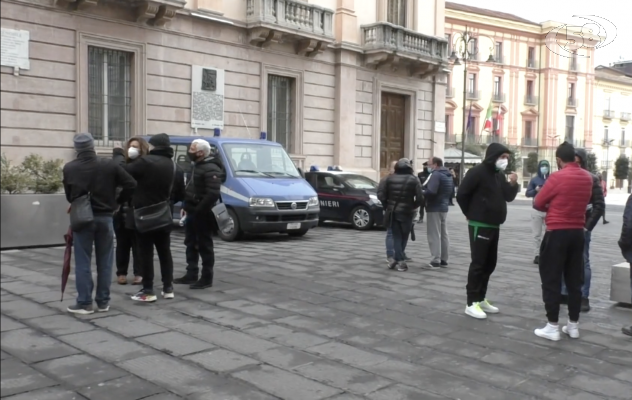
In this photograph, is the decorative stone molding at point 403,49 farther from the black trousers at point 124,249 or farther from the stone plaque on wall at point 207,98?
the black trousers at point 124,249

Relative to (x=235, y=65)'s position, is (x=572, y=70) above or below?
above

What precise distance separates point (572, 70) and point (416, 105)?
156 ft

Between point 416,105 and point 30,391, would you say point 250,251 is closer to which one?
point 30,391

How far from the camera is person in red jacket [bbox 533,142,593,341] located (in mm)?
5703

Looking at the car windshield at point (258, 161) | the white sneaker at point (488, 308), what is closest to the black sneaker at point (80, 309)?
the white sneaker at point (488, 308)

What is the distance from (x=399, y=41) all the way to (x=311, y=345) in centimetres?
1947

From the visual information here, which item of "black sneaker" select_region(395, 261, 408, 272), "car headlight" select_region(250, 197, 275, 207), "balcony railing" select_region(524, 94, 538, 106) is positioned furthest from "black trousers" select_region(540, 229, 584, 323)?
"balcony railing" select_region(524, 94, 538, 106)

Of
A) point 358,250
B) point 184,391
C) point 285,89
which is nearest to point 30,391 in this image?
point 184,391

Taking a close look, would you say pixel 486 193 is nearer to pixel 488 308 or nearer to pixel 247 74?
pixel 488 308

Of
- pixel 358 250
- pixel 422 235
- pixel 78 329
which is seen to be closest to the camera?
pixel 78 329

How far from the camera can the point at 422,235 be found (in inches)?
593

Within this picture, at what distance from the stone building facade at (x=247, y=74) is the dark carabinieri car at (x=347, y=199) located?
13.1 feet

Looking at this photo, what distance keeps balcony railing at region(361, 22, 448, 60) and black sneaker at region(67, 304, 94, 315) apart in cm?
1792

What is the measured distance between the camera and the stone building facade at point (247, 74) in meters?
15.3
